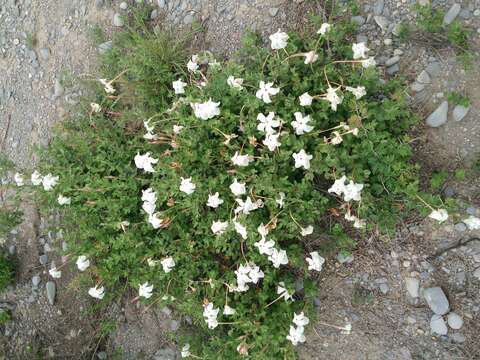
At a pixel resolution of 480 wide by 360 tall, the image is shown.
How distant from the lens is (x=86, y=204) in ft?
14.0

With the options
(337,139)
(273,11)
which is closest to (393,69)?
(337,139)

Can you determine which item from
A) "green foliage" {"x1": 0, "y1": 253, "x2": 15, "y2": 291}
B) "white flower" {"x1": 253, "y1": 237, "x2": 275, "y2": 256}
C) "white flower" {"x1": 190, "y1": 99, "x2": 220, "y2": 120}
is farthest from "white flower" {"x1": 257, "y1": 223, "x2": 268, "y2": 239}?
"green foliage" {"x1": 0, "y1": 253, "x2": 15, "y2": 291}

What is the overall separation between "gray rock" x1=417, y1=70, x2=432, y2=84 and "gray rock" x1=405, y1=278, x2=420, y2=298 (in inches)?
69.3

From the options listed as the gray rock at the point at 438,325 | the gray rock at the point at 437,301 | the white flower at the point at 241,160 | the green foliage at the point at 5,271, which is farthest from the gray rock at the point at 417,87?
the green foliage at the point at 5,271

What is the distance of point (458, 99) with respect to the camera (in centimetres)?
373

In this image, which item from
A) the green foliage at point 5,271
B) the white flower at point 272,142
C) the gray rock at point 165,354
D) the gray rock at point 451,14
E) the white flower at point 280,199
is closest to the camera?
the white flower at point 272,142

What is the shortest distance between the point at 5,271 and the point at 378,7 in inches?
208

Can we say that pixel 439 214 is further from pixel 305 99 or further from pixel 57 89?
pixel 57 89

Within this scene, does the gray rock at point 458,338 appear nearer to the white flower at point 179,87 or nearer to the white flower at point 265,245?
the white flower at point 265,245

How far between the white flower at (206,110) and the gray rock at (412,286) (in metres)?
2.28

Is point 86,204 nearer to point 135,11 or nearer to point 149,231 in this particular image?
point 149,231

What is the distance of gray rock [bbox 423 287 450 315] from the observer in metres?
3.85

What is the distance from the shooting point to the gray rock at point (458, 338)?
151 inches

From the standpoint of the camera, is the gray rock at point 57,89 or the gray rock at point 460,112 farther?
the gray rock at point 57,89
